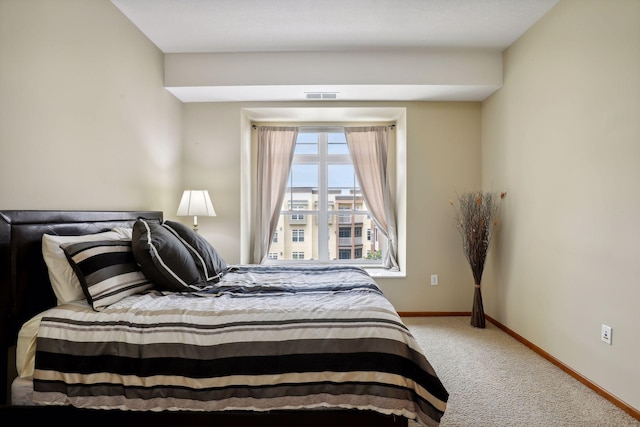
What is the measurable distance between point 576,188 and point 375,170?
2.09m

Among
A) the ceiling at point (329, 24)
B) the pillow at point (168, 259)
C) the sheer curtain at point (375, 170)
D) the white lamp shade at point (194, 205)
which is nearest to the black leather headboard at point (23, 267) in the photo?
the pillow at point (168, 259)

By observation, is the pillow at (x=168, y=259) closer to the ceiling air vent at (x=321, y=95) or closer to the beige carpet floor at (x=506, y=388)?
the beige carpet floor at (x=506, y=388)

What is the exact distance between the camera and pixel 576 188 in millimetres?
2178

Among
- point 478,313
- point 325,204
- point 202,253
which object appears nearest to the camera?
point 202,253

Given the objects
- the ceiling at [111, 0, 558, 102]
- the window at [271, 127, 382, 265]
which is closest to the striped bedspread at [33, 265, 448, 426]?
the ceiling at [111, 0, 558, 102]

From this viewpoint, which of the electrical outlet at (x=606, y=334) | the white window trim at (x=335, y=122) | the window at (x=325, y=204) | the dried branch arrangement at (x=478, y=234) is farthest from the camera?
the window at (x=325, y=204)

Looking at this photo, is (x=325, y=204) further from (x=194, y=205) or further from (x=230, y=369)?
(x=230, y=369)

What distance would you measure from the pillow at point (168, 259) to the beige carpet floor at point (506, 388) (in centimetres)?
152

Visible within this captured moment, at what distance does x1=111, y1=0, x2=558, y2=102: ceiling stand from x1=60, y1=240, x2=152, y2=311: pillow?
1921 mm

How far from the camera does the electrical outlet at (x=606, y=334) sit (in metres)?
1.92

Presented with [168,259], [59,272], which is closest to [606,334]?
[168,259]

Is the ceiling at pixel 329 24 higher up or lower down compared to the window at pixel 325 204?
higher up

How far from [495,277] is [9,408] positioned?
373cm

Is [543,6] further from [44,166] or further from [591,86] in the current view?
[44,166]
